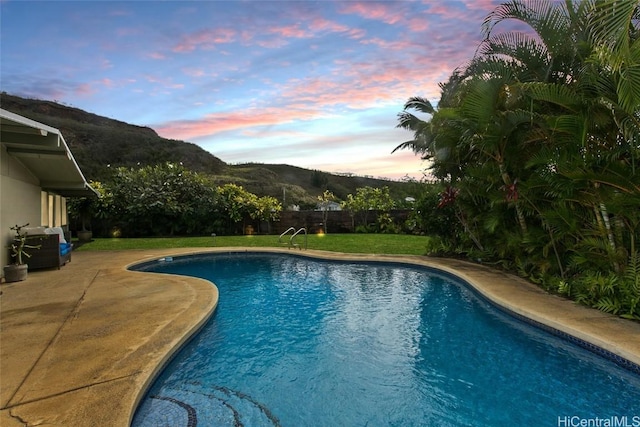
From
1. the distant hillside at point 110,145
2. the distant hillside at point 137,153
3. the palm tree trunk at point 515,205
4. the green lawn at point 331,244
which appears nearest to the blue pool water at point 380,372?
the palm tree trunk at point 515,205

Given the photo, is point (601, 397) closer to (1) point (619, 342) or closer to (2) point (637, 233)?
(1) point (619, 342)

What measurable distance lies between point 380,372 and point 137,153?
1960 inches

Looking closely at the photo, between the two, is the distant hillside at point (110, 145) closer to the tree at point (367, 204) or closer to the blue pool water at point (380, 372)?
the tree at point (367, 204)

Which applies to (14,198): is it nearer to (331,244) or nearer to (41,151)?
(41,151)

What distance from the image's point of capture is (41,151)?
26.8ft

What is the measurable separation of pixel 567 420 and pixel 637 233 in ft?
11.2

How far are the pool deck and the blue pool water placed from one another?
0.27 metres

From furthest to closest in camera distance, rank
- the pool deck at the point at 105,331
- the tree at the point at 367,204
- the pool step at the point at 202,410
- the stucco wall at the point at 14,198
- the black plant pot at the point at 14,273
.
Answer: the tree at the point at 367,204, the stucco wall at the point at 14,198, the black plant pot at the point at 14,273, the pool step at the point at 202,410, the pool deck at the point at 105,331

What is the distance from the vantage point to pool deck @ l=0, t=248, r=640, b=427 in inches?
109

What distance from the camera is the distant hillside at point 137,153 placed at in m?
42.9

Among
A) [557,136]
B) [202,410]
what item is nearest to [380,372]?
[202,410]

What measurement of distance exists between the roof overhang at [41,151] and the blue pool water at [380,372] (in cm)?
478

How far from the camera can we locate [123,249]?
1255 centimetres

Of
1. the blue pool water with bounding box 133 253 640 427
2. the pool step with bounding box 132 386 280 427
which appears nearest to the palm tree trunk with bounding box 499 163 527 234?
the blue pool water with bounding box 133 253 640 427
